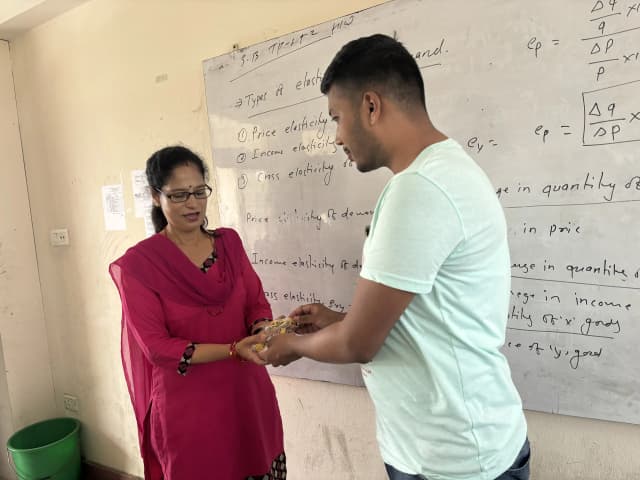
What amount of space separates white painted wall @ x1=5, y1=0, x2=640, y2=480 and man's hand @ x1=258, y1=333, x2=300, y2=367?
2.09 ft

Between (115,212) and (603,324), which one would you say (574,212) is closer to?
(603,324)

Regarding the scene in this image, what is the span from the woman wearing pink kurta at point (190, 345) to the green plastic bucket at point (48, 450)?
1209 millimetres

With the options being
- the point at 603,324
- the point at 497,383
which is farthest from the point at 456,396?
the point at 603,324

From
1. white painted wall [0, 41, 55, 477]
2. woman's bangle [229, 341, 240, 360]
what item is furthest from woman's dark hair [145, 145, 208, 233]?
white painted wall [0, 41, 55, 477]

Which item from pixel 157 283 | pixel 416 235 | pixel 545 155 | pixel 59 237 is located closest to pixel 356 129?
pixel 416 235

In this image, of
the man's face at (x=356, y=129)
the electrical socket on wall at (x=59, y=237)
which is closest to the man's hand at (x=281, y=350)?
the man's face at (x=356, y=129)

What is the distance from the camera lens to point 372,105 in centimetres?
82

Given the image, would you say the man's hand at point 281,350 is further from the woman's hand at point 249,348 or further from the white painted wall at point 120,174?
the white painted wall at point 120,174

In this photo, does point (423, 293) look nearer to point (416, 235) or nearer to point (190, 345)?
point (416, 235)

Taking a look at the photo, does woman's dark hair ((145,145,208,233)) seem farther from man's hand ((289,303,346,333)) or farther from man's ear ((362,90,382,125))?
man's ear ((362,90,382,125))

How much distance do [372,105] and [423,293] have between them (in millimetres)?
360

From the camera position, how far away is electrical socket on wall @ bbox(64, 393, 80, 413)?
98.0 inches

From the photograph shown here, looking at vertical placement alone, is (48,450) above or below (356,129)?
below

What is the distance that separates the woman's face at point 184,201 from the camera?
4.33ft
